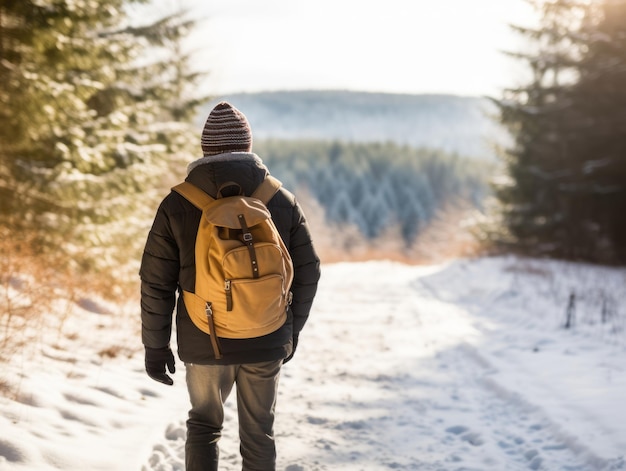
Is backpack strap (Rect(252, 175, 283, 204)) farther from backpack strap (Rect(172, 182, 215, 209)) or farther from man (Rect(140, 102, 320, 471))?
backpack strap (Rect(172, 182, 215, 209))

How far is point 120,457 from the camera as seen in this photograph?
357 cm

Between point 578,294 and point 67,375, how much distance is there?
365 inches

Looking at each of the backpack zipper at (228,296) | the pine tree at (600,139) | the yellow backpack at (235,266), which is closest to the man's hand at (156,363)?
the yellow backpack at (235,266)

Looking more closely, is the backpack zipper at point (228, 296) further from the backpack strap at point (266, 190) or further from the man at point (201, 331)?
the backpack strap at point (266, 190)

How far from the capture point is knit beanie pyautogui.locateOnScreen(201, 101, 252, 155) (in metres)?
2.61

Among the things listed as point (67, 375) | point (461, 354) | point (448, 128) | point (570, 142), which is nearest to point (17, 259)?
point (67, 375)

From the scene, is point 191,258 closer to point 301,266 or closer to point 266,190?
point 266,190

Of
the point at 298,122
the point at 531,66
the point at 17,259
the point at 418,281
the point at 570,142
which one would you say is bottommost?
the point at 418,281

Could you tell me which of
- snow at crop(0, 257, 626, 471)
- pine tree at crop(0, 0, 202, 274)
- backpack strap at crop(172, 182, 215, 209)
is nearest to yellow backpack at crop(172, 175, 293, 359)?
backpack strap at crop(172, 182, 215, 209)

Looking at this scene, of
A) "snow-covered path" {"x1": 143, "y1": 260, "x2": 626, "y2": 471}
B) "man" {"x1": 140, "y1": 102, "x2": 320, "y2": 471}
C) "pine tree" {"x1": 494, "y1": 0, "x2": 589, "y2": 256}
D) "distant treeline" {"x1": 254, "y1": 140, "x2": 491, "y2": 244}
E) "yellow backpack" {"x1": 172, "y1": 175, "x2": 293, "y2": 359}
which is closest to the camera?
"yellow backpack" {"x1": 172, "y1": 175, "x2": 293, "y2": 359}

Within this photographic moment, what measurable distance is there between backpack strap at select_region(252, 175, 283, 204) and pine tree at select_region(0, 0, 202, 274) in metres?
5.08

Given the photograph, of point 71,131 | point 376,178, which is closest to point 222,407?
point 71,131

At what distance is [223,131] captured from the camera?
2.62 meters

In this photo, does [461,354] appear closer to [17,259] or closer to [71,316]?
[71,316]
